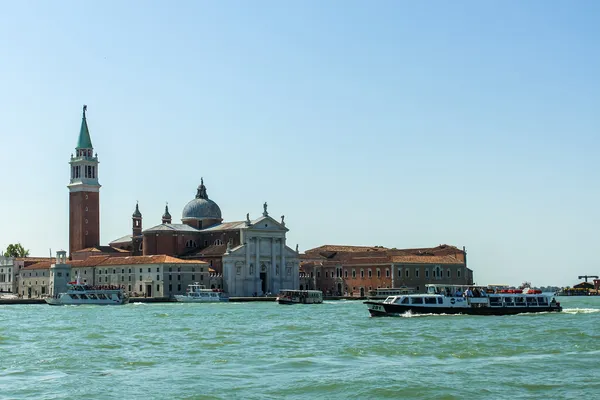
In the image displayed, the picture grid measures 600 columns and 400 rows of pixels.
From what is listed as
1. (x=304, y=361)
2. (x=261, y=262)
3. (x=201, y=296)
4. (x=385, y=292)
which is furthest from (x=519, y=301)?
(x=261, y=262)

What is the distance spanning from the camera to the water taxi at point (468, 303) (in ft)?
173

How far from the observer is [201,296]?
279 ft

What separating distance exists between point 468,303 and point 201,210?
5196 centimetres

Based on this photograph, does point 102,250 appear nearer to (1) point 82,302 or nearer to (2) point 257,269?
(2) point 257,269

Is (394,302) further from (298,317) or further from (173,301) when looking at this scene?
(173,301)

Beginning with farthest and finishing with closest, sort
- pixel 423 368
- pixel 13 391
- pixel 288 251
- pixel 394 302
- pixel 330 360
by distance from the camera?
pixel 288 251 < pixel 394 302 < pixel 330 360 < pixel 423 368 < pixel 13 391

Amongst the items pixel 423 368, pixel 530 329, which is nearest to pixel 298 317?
pixel 530 329

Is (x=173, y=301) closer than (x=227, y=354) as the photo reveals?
No

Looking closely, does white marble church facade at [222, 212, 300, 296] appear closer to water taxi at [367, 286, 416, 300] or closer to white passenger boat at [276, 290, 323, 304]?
water taxi at [367, 286, 416, 300]

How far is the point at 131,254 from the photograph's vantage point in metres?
104

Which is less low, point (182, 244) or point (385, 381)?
point (182, 244)

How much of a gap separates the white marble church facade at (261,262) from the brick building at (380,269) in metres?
3.81

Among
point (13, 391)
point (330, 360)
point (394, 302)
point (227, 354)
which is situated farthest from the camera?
point (394, 302)

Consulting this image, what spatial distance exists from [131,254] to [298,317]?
52442 millimetres
